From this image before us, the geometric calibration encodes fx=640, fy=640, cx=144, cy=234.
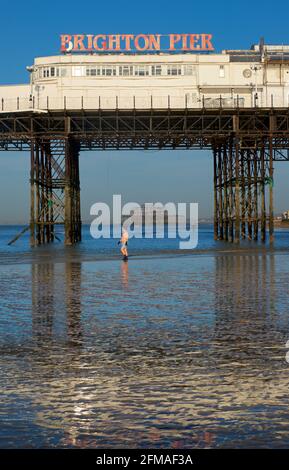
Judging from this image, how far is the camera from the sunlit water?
651 cm

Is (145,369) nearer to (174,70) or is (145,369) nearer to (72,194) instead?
(174,70)

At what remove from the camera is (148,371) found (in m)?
9.16

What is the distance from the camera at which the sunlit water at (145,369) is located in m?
6.51

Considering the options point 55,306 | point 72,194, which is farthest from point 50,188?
point 55,306

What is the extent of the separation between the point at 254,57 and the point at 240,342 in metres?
51.2

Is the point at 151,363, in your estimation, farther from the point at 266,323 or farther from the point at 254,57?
the point at 254,57

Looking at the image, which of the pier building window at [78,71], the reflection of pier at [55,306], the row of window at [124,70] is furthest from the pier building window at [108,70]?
the reflection of pier at [55,306]

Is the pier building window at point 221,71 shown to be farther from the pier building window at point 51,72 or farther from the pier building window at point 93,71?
the pier building window at point 51,72

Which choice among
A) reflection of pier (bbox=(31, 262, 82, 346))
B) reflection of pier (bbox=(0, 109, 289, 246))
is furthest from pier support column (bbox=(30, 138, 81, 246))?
reflection of pier (bbox=(31, 262, 82, 346))

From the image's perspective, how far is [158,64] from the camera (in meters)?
56.5

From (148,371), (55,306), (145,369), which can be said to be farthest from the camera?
(55,306)

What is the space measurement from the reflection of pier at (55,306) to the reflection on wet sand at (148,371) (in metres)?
0.04

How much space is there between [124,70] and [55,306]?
43147 millimetres

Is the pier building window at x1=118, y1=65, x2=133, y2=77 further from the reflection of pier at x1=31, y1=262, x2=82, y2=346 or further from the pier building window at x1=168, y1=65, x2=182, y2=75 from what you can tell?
the reflection of pier at x1=31, y1=262, x2=82, y2=346
